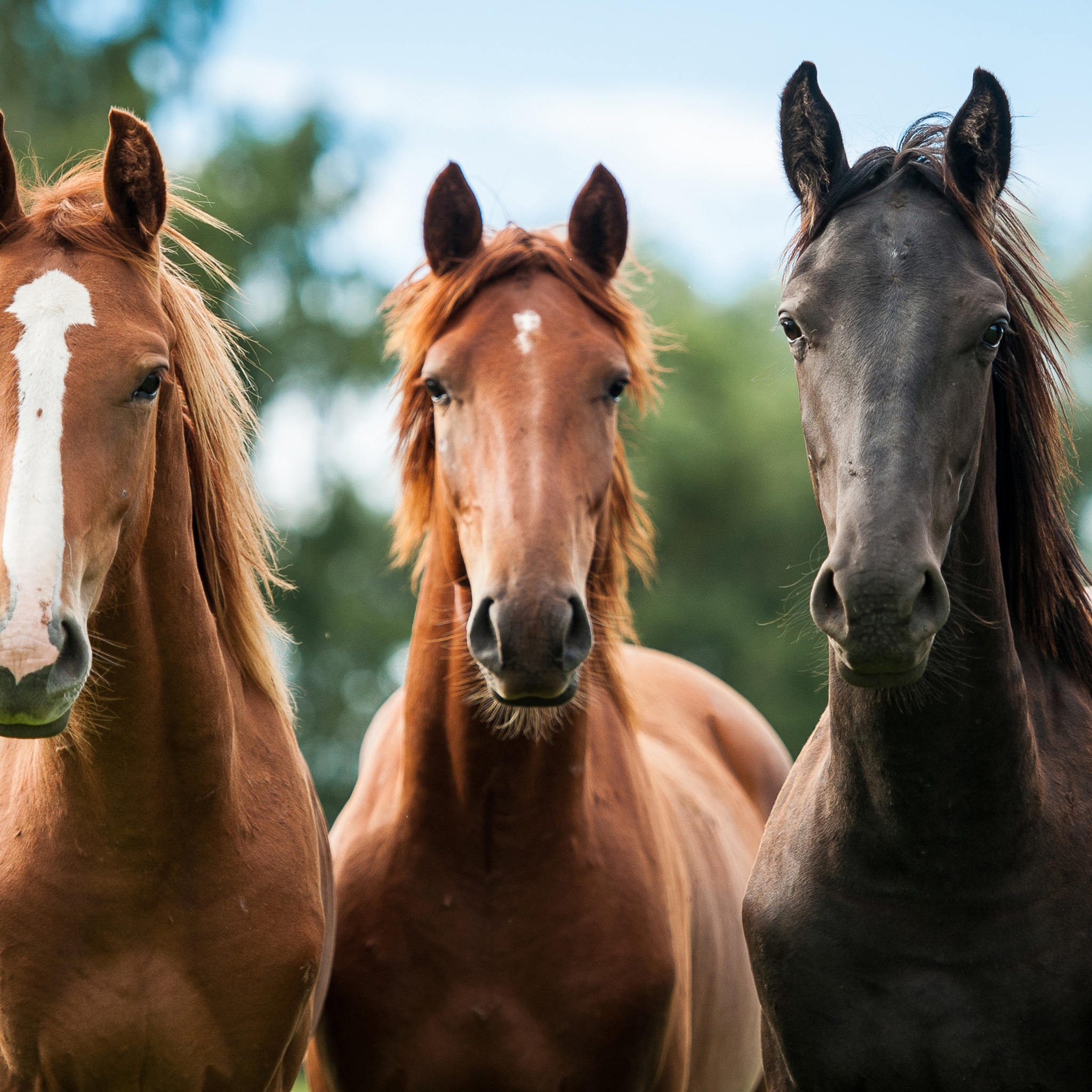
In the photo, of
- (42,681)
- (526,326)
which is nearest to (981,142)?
(526,326)

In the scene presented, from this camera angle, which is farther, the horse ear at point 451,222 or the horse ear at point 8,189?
the horse ear at point 451,222

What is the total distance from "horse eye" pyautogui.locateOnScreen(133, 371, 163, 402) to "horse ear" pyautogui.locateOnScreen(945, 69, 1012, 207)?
1.86 metres

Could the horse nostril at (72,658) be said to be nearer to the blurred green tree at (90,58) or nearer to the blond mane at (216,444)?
the blond mane at (216,444)

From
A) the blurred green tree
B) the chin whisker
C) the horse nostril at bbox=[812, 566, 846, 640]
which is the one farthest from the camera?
the blurred green tree

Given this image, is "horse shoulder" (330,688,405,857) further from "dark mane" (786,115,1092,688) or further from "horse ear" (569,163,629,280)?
"dark mane" (786,115,1092,688)

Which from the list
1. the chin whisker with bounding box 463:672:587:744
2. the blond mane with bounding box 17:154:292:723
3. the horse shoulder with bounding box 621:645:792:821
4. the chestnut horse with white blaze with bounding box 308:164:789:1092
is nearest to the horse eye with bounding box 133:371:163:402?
the blond mane with bounding box 17:154:292:723

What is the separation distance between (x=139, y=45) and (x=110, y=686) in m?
15.2

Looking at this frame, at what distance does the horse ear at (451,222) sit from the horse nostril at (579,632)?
131 cm

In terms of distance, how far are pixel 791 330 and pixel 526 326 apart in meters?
0.88

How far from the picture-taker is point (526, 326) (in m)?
3.52

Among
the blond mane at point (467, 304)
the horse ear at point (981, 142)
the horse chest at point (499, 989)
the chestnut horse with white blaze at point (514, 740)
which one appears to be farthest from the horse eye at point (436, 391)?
the horse ear at point (981, 142)

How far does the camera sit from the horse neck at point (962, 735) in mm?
2771

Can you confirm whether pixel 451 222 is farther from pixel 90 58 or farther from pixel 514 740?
pixel 90 58

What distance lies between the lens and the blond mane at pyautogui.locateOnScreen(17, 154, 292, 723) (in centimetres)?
310
